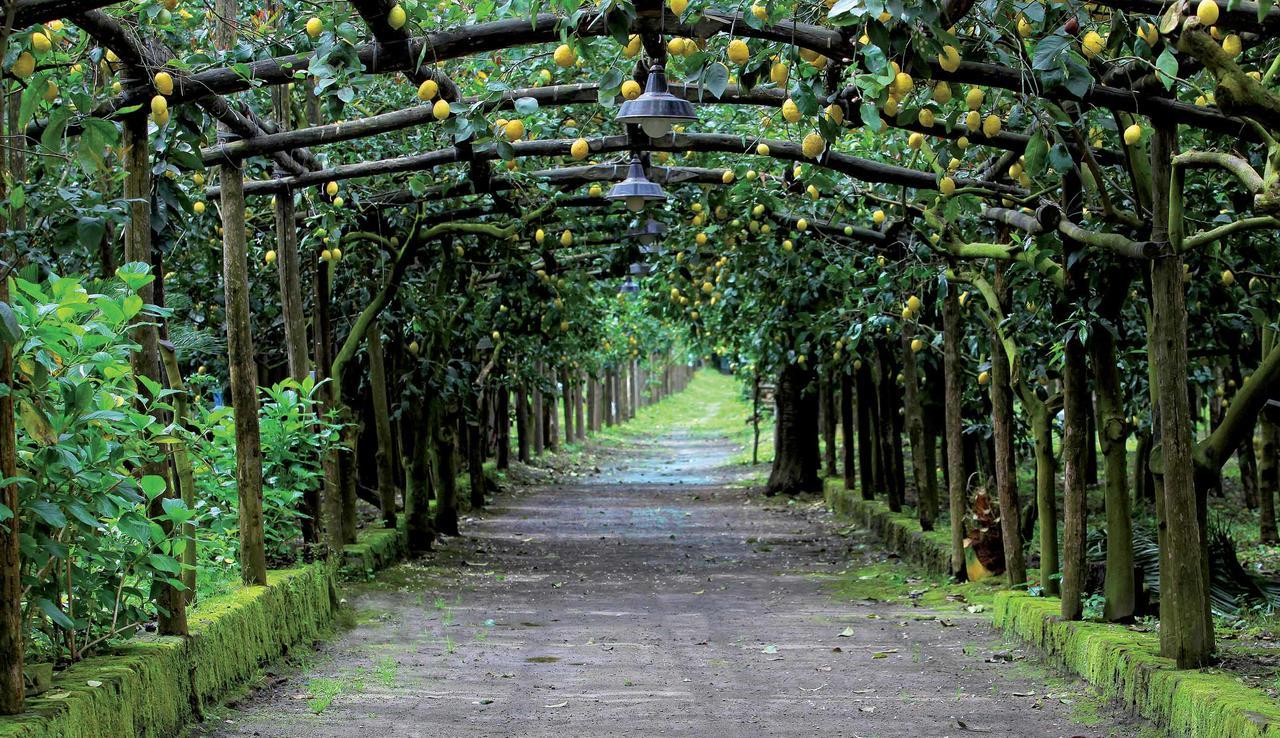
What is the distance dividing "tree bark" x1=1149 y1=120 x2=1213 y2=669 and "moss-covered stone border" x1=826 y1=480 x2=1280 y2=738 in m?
0.20

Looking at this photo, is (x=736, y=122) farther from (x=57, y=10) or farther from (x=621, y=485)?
(x=621, y=485)

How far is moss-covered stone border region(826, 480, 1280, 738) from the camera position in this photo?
5.18 metres

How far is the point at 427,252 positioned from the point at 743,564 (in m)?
4.65

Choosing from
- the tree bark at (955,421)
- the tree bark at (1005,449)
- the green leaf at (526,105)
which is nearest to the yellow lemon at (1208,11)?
the green leaf at (526,105)

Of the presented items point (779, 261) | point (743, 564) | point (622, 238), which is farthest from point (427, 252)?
point (743, 564)

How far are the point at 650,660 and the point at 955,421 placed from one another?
3.78 meters

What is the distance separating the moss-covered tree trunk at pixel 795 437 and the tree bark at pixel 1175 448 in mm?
15282

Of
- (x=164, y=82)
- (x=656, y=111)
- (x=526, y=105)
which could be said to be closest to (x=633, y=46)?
(x=656, y=111)

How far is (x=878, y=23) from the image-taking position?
15.6 feet

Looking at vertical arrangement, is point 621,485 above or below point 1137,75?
below

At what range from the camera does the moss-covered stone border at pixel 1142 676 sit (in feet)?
17.0

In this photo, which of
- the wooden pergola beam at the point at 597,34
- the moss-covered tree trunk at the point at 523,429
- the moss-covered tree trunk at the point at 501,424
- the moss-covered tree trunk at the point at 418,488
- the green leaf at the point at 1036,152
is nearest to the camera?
the wooden pergola beam at the point at 597,34

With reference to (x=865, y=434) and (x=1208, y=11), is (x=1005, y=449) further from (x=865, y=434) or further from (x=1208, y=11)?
(x=865, y=434)

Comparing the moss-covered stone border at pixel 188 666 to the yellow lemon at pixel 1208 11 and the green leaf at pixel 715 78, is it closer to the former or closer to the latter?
the green leaf at pixel 715 78
